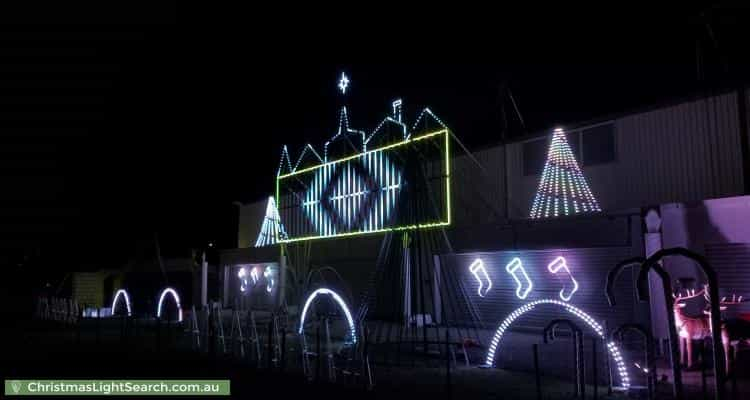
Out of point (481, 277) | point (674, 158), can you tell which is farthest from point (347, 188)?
point (674, 158)

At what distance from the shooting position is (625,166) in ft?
55.9

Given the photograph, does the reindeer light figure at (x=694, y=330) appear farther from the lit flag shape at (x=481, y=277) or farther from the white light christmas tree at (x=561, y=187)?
the lit flag shape at (x=481, y=277)

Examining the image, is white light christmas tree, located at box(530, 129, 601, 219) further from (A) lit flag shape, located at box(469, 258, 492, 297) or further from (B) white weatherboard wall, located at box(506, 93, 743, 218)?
(A) lit flag shape, located at box(469, 258, 492, 297)

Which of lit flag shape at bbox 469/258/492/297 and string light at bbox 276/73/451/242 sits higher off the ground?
string light at bbox 276/73/451/242

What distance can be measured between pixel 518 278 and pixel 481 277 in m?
1.58

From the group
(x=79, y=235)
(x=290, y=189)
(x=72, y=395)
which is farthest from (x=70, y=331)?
(x=79, y=235)

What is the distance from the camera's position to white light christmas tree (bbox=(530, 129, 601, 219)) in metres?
17.7

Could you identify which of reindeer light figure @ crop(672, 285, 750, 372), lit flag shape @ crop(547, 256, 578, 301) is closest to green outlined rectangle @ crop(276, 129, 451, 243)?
lit flag shape @ crop(547, 256, 578, 301)

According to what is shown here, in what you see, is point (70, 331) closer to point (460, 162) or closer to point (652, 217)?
point (460, 162)

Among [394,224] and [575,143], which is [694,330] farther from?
[575,143]

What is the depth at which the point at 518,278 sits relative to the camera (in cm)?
1853

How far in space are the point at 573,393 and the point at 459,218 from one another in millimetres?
12388

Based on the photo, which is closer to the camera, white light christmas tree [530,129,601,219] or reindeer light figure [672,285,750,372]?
reindeer light figure [672,285,750,372]

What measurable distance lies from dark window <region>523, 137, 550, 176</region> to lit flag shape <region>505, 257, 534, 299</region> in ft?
9.75
